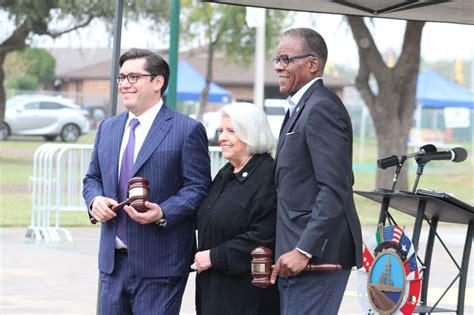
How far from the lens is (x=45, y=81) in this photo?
68.7 metres

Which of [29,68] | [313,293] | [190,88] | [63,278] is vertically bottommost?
[63,278]

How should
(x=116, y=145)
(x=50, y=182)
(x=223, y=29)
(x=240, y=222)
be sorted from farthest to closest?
(x=223, y=29), (x=50, y=182), (x=116, y=145), (x=240, y=222)

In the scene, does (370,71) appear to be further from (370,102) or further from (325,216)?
(325,216)

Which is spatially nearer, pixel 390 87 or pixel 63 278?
pixel 63 278

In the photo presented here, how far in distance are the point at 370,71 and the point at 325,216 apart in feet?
64.2

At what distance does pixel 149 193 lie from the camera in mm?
5711

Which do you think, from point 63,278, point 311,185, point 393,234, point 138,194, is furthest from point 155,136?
point 63,278

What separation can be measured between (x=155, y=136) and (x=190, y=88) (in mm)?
47989

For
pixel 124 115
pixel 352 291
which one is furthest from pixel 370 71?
pixel 124 115

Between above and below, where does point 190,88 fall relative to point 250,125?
above

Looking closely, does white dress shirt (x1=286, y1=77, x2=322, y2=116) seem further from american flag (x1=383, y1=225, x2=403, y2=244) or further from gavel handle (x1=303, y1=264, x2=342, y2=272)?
american flag (x1=383, y1=225, x2=403, y2=244)

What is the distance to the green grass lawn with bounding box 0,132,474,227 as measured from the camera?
63.6ft

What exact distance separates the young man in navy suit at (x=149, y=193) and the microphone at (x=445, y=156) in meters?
1.76

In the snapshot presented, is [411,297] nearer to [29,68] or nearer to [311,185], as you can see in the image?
[311,185]
